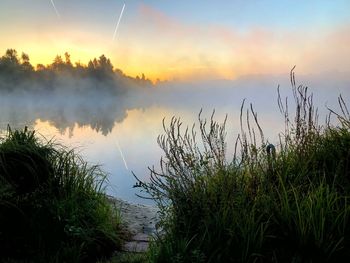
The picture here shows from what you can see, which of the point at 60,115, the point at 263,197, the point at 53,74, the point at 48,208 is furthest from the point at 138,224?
the point at 53,74

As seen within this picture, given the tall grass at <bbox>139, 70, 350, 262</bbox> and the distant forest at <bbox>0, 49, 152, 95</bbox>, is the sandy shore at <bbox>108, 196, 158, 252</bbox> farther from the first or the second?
the distant forest at <bbox>0, 49, 152, 95</bbox>

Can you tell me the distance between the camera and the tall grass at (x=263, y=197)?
11.2 ft

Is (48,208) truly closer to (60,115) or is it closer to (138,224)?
(138,224)

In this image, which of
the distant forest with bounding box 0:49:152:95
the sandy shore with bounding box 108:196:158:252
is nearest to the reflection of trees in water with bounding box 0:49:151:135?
the distant forest with bounding box 0:49:152:95

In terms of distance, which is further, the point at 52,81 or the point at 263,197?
the point at 52,81

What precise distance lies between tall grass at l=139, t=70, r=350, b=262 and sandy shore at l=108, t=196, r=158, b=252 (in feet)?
2.31

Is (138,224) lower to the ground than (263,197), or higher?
lower

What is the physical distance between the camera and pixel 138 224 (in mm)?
5594

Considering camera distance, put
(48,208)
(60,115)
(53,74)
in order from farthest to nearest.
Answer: (53,74) < (60,115) < (48,208)

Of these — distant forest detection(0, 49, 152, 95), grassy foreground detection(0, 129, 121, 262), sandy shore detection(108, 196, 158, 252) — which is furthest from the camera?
distant forest detection(0, 49, 152, 95)

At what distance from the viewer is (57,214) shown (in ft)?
14.8

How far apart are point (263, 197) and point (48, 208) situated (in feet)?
7.63

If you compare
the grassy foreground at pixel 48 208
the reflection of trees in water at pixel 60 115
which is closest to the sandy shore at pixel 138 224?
the grassy foreground at pixel 48 208

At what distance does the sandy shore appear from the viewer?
15.4ft
